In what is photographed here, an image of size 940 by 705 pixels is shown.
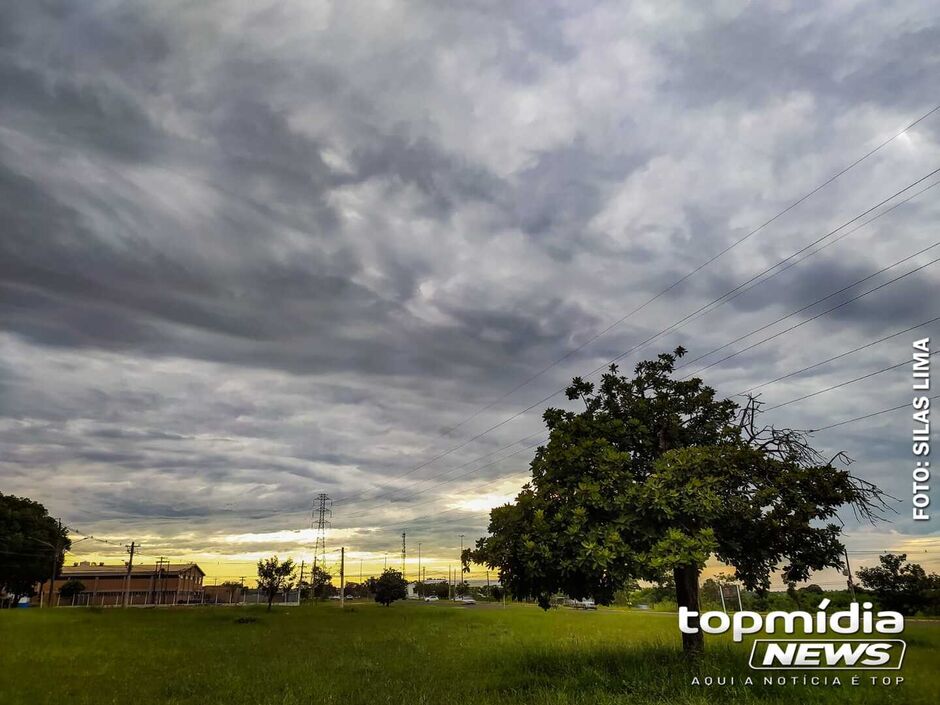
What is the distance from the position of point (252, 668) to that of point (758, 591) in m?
22.4

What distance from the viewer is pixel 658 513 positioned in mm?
18891

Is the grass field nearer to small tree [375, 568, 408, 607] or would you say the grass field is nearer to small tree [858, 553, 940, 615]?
small tree [858, 553, 940, 615]

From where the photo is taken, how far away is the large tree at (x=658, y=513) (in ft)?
60.7

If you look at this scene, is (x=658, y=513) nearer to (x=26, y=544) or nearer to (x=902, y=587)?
(x=902, y=587)

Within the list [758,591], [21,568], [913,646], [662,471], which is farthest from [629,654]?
[21,568]

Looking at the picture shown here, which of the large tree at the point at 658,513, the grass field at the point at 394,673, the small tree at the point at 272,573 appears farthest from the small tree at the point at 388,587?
the large tree at the point at 658,513

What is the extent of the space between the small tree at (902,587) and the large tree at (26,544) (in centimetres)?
11083

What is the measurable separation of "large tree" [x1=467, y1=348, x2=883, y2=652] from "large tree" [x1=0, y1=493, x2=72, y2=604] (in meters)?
101

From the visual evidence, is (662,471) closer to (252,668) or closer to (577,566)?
(577,566)

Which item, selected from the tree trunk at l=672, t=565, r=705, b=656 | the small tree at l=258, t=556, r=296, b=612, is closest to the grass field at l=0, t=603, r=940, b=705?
the tree trunk at l=672, t=565, r=705, b=656

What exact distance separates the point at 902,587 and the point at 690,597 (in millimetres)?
48157

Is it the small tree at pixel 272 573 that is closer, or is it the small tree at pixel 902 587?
the small tree at pixel 902 587

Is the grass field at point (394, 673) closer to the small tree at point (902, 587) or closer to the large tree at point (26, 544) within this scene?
the small tree at point (902, 587)

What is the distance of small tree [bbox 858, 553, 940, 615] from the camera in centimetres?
5322
